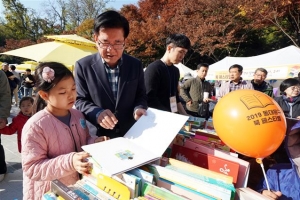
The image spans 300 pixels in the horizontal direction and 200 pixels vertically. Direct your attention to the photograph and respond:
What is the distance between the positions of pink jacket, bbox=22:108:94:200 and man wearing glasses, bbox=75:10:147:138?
0.55 ft

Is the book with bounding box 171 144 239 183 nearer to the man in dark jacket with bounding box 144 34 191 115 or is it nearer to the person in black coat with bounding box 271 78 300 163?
the man in dark jacket with bounding box 144 34 191 115

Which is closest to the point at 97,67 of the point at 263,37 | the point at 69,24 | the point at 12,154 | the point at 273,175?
the point at 273,175

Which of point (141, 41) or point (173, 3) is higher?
point (173, 3)

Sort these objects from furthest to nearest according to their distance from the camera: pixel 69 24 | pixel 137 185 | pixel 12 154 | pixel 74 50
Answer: pixel 69 24 < pixel 74 50 < pixel 12 154 < pixel 137 185

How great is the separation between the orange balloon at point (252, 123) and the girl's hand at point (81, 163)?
66cm

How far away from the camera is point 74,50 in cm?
545

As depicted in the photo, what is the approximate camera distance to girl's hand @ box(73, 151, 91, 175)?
1.02 meters

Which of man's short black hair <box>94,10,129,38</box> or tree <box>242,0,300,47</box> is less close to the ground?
tree <box>242,0,300,47</box>

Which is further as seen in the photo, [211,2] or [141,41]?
[141,41]

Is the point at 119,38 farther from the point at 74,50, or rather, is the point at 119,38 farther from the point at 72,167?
the point at 74,50

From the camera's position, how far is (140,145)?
1133 mm

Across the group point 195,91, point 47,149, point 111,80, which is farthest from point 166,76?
point 195,91

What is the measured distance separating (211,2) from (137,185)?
1471 centimetres

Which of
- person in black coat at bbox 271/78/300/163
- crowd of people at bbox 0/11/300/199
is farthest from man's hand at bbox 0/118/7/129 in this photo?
person in black coat at bbox 271/78/300/163
